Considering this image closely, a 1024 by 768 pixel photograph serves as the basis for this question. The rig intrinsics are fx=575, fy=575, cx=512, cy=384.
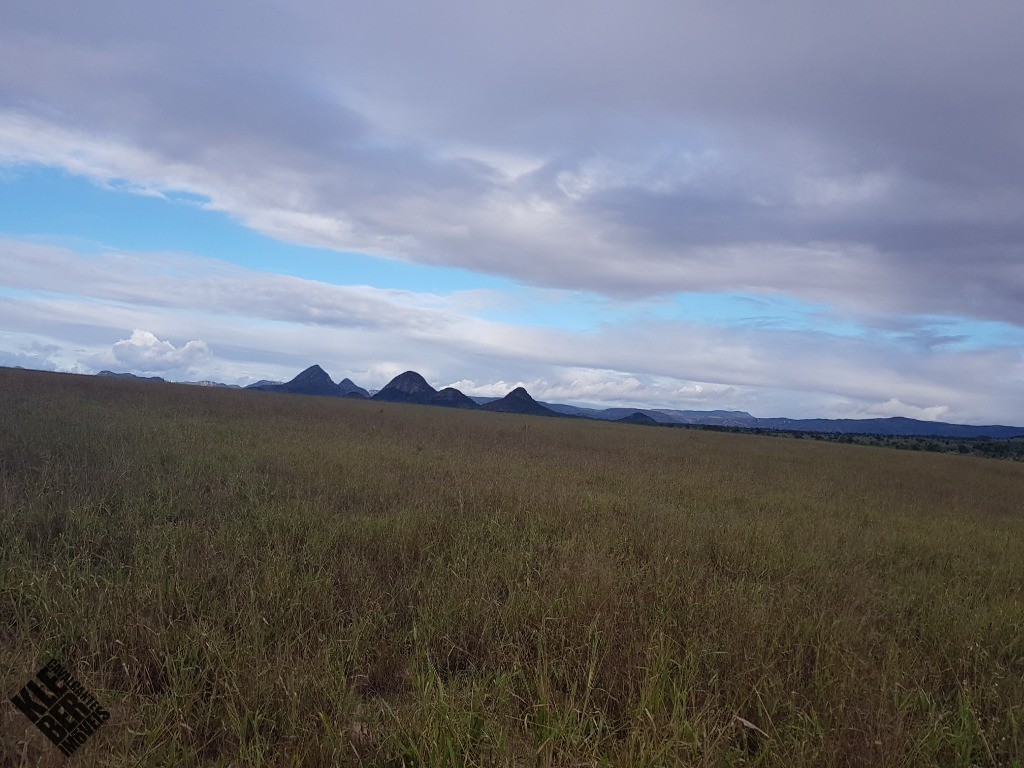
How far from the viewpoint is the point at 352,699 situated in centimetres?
315

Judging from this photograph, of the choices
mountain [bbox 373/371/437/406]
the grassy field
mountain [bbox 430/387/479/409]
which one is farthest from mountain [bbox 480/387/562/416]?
the grassy field

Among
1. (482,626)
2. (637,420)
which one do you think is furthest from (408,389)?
(482,626)

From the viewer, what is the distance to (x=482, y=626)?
4211mm

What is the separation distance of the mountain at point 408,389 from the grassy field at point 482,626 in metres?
168

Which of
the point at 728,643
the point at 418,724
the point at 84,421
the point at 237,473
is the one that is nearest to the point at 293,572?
the point at 418,724

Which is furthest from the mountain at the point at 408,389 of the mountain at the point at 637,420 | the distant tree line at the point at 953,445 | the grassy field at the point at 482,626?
the grassy field at the point at 482,626

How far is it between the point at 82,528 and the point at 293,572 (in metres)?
2.32

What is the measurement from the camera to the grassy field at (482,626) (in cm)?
291

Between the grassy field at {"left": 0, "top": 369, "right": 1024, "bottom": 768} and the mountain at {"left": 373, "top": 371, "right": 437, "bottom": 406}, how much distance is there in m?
168

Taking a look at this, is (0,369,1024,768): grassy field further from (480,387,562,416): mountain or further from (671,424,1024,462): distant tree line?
(480,387,562,416): mountain
